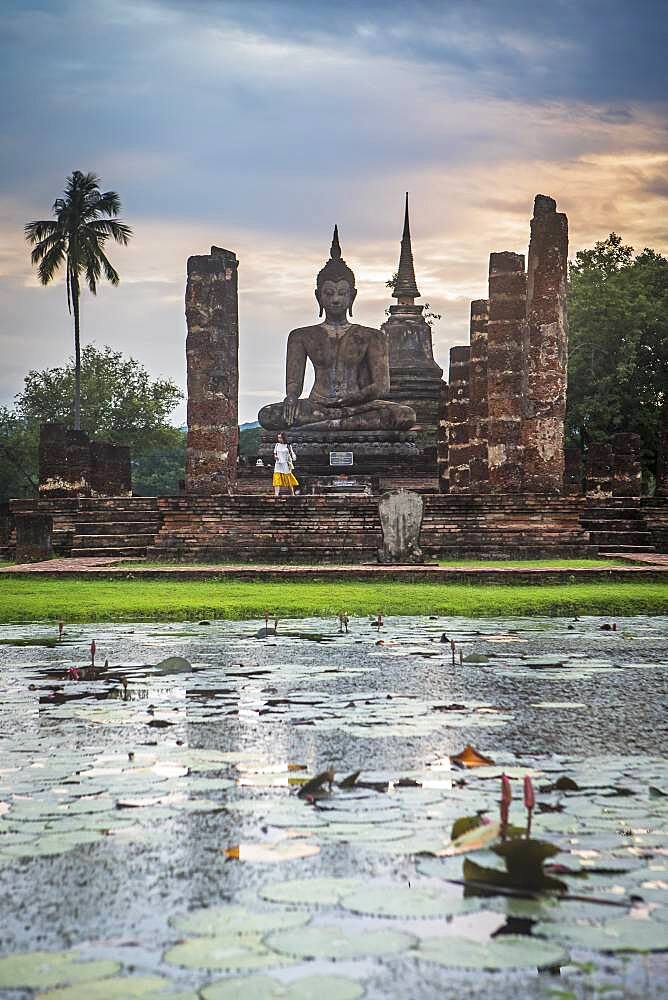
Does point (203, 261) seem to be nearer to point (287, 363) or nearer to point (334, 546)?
point (334, 546)

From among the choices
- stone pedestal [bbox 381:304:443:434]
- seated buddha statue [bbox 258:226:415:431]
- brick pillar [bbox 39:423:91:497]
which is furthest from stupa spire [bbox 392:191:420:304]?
brick pillar [bbox 39:423:91:497]

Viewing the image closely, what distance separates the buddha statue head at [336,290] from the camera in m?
33.5

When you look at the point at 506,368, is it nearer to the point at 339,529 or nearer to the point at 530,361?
the point at 530,361

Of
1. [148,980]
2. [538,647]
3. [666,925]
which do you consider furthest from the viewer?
[538,647]

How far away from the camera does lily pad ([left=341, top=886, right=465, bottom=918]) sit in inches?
134

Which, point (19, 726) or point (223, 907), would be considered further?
point (19, 726)

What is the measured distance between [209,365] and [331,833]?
17.9 meters

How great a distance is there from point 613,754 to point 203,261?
55.7 feet

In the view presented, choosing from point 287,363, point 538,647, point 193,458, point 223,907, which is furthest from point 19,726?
point 287,363

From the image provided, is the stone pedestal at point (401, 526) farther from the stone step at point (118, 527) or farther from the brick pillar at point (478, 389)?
the brick pillar at point (478, 389)

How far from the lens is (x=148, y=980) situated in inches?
117

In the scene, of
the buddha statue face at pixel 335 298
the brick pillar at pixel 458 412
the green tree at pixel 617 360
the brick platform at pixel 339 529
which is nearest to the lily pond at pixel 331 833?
the brick platform at pixel 339 529

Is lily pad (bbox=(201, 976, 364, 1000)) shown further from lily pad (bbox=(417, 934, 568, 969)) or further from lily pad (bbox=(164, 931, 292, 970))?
lily pad (bbox=(417, 934, 568, 969))

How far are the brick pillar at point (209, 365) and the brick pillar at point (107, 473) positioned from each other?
6.29m
